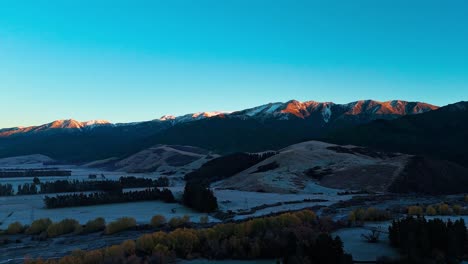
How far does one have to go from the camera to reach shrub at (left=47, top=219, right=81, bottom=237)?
44.9 m

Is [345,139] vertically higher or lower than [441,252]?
higher

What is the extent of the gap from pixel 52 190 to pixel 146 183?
2221 centimetres

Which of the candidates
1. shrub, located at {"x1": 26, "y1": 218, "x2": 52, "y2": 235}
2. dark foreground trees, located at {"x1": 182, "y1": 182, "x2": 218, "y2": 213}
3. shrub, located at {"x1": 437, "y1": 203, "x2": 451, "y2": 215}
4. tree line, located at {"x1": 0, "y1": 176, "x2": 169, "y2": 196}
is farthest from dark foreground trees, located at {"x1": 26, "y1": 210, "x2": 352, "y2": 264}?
tree line, located at {"x1": 0, "y1": 176, "x2": 169, "y2": 196}

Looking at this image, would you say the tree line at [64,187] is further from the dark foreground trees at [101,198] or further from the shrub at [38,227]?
the shrub at [38,227]

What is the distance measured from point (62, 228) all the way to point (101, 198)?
1144 inches

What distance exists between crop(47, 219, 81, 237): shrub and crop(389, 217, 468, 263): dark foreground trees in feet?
107

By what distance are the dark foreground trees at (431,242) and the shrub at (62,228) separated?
32.8 metres

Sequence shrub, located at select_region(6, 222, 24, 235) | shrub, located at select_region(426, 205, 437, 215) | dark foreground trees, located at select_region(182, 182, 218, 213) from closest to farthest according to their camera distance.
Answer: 1. shrub, located at select_region(426, 205, 437, 215)
2. shrub, located at select_region(6, 222, 24, 235)
3. dark foreground trees, located at select_region(182, 182, 218, 213)

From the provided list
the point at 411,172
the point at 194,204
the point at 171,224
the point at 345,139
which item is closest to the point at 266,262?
the point at 171,224

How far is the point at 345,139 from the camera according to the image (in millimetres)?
167875

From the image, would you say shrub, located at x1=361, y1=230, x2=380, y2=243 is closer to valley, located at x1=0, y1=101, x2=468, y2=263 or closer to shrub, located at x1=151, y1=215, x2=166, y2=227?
valley, located at x1=0, y1=101, x2=468, y2=263

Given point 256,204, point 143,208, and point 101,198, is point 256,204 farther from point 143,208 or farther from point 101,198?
point 101,198

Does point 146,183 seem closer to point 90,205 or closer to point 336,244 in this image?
point 90,205

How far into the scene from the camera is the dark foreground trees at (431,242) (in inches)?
989
